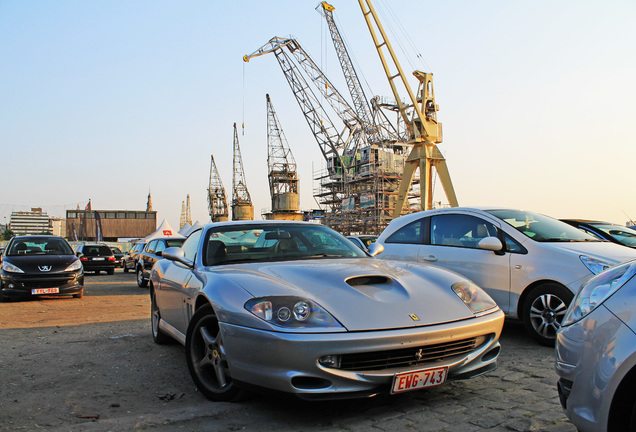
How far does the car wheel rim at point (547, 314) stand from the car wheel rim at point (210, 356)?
11.1 feet

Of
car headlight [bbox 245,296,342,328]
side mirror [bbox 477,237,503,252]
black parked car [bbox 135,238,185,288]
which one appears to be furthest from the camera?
black parked car [bbox 135,238,185,288]

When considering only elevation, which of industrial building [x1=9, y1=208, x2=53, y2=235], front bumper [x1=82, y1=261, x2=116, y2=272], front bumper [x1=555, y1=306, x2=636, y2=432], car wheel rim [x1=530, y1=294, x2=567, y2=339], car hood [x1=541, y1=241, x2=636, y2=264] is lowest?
front bumper [x1=82, y1=261, x2=116, y2=272]

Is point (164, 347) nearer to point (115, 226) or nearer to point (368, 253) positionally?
point (368, 253)

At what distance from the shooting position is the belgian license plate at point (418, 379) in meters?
2.90

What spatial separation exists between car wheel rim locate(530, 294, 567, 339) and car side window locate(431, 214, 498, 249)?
0.97 meters

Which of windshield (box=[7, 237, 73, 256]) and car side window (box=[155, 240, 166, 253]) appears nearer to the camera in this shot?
windshield (box=[7, 237, 73, 256])

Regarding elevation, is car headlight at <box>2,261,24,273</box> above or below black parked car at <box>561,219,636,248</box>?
below

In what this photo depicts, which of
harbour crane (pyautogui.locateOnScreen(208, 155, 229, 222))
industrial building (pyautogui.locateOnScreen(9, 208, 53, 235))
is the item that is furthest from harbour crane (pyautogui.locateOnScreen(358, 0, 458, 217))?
industrial building (pyautogui.locateOnScreen(9, 208, 53, 235))

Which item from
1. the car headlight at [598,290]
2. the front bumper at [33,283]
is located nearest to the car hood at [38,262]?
the front bumper at [33,283]

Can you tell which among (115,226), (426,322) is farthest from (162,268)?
(115,226)

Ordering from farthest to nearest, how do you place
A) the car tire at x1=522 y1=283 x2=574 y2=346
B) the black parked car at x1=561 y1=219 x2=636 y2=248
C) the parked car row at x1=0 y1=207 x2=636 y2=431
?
the black parked car at x1=561 y1=219 x2=636 y2=248, the car tire at x1=522 y1=283 x2=574 y2=346, the parked car row at x1=0 y1=207 x2=636 y2=431

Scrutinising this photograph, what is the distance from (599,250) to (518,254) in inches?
31.6

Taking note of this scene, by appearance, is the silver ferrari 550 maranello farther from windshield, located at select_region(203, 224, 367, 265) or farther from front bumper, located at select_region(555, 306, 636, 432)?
front bumper, located at select_region(555, 306, 636, 432)

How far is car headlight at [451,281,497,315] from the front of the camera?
11.3 feet
